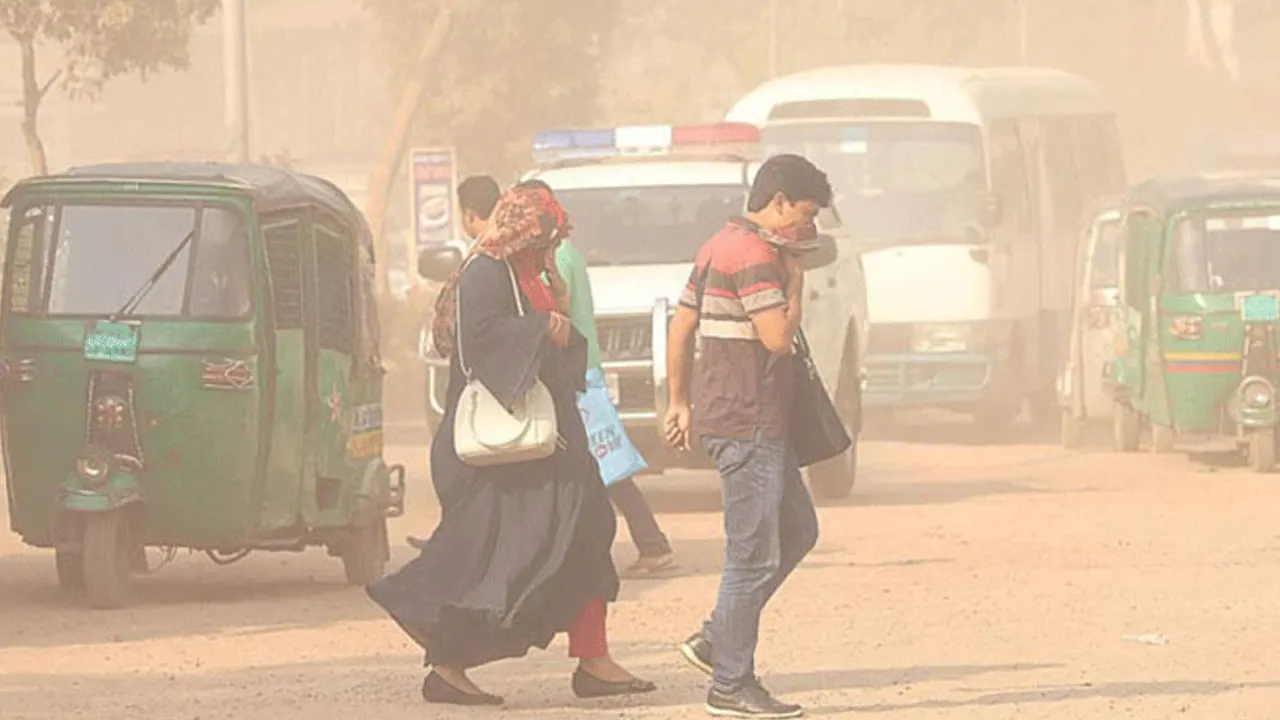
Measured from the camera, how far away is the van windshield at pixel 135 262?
15477 mm

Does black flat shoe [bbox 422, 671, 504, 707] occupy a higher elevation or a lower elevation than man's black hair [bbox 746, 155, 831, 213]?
lower

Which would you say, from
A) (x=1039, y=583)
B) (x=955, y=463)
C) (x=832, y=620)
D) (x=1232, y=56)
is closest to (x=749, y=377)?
(x=832, y=620)

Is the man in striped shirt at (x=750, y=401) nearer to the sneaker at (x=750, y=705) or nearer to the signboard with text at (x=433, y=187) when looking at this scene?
the sneaker at (x=750, y=705)

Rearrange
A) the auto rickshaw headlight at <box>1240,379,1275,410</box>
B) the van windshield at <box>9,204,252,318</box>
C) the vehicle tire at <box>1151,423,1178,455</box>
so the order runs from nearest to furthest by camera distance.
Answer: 1. the van windshield at <box>9,204,252,318</box>
2. the auto rickshaw headlight at <box>1240,379,1275,410</box>
3. the vehicle tire at <box>1151,423,1178,455</box>

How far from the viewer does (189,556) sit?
19.3 m

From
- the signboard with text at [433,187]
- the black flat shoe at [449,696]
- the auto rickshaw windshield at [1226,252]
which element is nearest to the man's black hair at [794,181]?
the black flat shoe at [449,696]

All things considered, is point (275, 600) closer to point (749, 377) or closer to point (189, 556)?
point (189, 556)

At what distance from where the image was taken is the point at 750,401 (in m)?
10.9

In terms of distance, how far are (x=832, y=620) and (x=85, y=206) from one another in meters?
3.90

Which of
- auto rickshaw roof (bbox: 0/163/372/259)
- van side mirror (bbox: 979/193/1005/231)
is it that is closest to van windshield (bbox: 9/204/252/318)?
auto rickshaw roof (bbox: 0/163/372/259)

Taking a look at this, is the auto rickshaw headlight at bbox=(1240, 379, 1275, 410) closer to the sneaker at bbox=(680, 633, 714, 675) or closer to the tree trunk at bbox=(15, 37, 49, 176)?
the tree trunk at bbox=(15, 37, 49, 176)

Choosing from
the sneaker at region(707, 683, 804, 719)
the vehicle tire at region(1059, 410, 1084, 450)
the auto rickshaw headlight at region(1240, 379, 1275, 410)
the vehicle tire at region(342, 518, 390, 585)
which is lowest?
the vehicle tire at region(1059, 410, 1084, 450)

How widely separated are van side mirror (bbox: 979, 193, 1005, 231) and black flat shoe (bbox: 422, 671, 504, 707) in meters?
18.3

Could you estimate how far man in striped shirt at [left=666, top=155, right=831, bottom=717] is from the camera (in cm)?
1090
